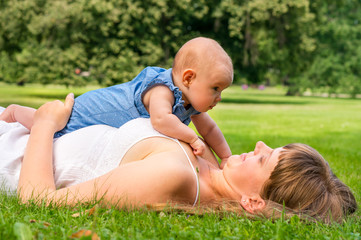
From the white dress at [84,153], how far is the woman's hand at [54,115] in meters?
0.15

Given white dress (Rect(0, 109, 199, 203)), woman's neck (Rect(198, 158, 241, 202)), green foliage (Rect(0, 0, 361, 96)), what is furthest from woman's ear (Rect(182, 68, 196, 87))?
green foliage (Rect(0, 0, 361, 96))

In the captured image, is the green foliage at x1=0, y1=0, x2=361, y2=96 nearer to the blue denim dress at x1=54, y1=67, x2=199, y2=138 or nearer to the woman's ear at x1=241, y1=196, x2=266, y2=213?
the blue denim dress at x1=54, y1=67, x2=199, y2=138

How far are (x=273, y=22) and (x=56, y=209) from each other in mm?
24253

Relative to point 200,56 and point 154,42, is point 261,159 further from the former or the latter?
point 154,42

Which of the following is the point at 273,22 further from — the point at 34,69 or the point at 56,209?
the point at 56,209

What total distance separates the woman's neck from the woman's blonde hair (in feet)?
0.77

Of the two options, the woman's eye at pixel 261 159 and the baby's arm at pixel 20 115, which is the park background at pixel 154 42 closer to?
the baby's arm at pixel 20 115

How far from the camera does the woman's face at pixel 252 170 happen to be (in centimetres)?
281

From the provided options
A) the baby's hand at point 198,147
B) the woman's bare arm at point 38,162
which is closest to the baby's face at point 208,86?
the baby's hand at point 198,147

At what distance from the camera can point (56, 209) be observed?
2.73m

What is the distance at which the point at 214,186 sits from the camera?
301 centimetres

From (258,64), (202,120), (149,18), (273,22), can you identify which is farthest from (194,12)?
(202,120)

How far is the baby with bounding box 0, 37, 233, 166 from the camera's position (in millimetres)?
3430

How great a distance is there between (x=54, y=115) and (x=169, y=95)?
87 centimetres
